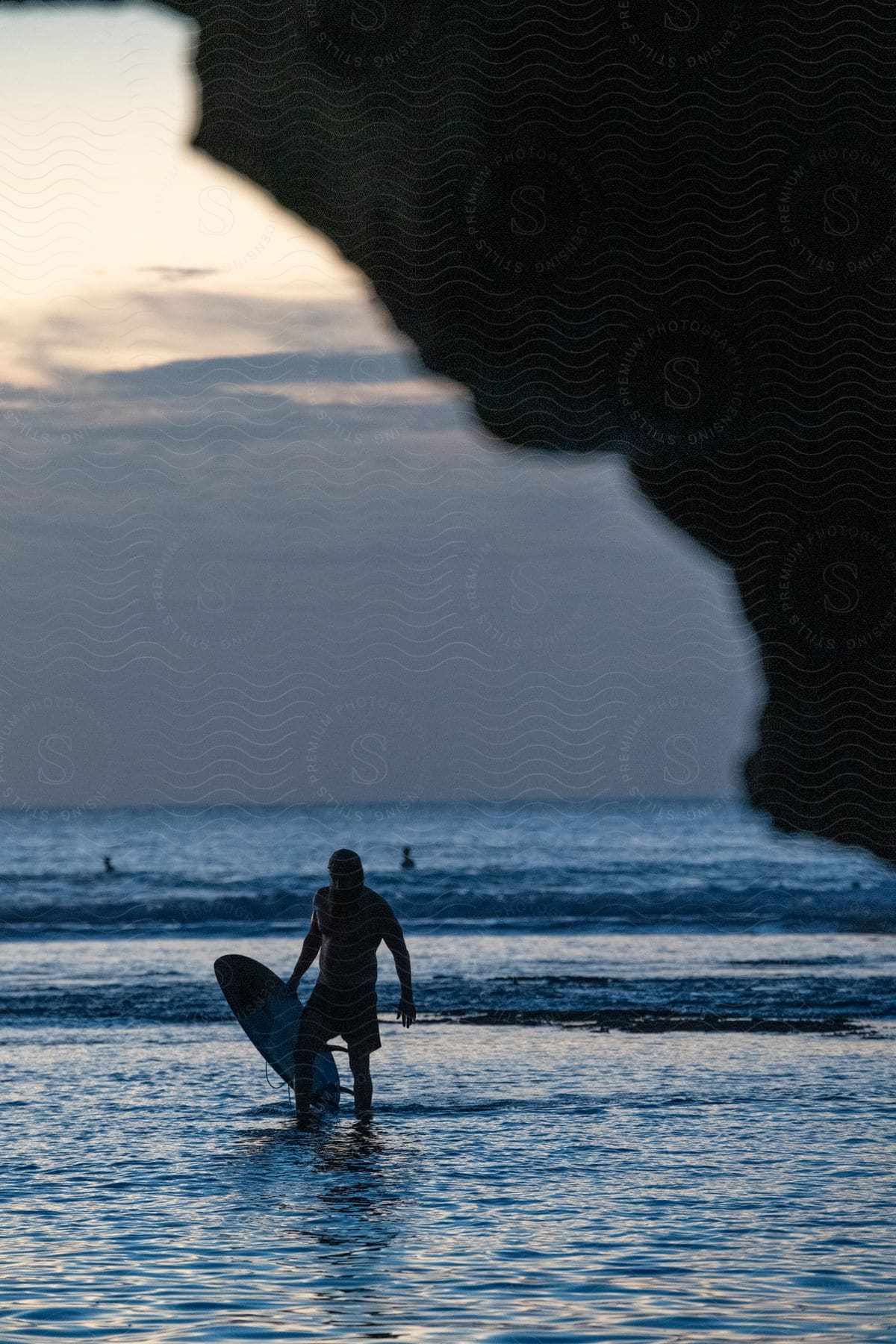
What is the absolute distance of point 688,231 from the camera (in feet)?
44.9

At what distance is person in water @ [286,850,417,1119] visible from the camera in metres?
9.88

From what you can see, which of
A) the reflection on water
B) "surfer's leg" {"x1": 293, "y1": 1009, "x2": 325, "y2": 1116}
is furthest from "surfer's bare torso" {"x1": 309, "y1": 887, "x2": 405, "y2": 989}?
the reflection on water

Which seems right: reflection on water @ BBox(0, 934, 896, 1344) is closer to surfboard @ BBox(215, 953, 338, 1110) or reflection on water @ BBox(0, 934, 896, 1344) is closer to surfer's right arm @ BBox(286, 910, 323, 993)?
surfboard @ BBox(215, 953, 338, 1110)

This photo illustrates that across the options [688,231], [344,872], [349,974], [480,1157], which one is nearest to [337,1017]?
[349,974]

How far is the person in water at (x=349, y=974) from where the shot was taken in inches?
389

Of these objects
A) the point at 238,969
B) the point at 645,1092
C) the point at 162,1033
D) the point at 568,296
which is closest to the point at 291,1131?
the point at 238,969

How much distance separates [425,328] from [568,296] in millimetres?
3018

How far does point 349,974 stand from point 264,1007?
1.48 m

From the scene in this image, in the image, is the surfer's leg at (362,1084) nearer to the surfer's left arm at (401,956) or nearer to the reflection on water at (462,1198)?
the reflection on water at (462,1198)

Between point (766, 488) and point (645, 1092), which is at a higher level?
point (766, 488)

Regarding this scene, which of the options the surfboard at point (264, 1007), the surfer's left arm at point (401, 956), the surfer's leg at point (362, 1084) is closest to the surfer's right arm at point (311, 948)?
the surfer's left arm at point (401, 956)

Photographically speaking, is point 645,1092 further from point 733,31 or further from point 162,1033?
point 733,31

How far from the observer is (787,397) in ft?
44.8

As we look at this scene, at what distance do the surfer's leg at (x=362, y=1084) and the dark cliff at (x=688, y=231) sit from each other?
6.64 m
